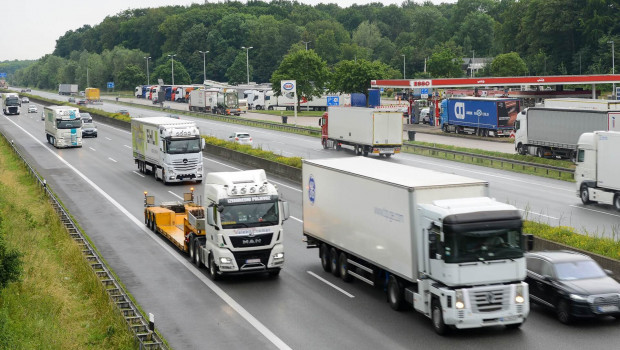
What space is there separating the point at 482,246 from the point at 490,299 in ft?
3.92

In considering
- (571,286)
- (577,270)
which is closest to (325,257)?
(577,270)

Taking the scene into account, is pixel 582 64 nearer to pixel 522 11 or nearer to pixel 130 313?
pixel 522 11

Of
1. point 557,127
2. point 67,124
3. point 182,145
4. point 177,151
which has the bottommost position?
point 177,151

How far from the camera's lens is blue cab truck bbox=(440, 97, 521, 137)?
249ft

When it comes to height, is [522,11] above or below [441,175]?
above

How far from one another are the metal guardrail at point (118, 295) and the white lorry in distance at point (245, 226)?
3.16 metres

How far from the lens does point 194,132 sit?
4784 cm

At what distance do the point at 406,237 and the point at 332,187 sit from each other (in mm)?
5347

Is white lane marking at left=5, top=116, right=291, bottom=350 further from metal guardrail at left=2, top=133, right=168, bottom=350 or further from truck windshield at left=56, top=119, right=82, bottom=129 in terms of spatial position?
truck windshield at left=56, top=119, right=82, bottom=129

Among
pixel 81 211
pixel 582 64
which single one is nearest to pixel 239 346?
pixel 81 211

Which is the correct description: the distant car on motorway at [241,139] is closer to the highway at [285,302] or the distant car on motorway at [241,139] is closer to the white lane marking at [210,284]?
the white lane marking at [210,284]

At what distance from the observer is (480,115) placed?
257 feet

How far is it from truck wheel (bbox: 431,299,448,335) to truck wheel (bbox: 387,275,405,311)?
6.01 feet

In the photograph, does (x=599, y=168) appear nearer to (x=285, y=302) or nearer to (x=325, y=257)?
(x=325, y=257)
